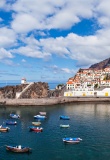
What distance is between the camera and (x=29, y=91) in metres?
129

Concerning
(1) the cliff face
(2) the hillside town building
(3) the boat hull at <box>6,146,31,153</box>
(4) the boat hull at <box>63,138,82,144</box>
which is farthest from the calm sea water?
(2) the hillside town building

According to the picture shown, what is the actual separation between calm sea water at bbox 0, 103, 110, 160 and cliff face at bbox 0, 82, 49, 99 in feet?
84.1

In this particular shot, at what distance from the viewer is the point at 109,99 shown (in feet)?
414

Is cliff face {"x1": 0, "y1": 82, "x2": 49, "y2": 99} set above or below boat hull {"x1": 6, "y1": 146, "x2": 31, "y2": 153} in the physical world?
above

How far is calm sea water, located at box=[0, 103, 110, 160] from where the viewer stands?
5275 centimetres

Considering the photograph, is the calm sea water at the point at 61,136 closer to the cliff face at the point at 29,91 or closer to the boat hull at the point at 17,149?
the boat hull at the point at 17,149

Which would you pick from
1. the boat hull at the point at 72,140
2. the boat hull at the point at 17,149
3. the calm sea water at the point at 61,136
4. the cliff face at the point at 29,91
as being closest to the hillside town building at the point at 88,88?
the cliff face at the point at 29,91

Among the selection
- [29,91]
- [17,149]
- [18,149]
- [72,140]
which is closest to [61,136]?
[72,140]

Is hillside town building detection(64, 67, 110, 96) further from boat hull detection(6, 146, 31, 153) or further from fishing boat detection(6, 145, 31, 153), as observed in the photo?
boat hull detection(6, 146, 31, 153)

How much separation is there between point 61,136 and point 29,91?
213 ft

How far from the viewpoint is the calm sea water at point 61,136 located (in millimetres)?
52750

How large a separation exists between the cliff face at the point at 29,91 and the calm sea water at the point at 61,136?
84.1 ft

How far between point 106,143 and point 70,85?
86.3 m

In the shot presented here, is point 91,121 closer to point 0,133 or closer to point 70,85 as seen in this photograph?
point 0,133
